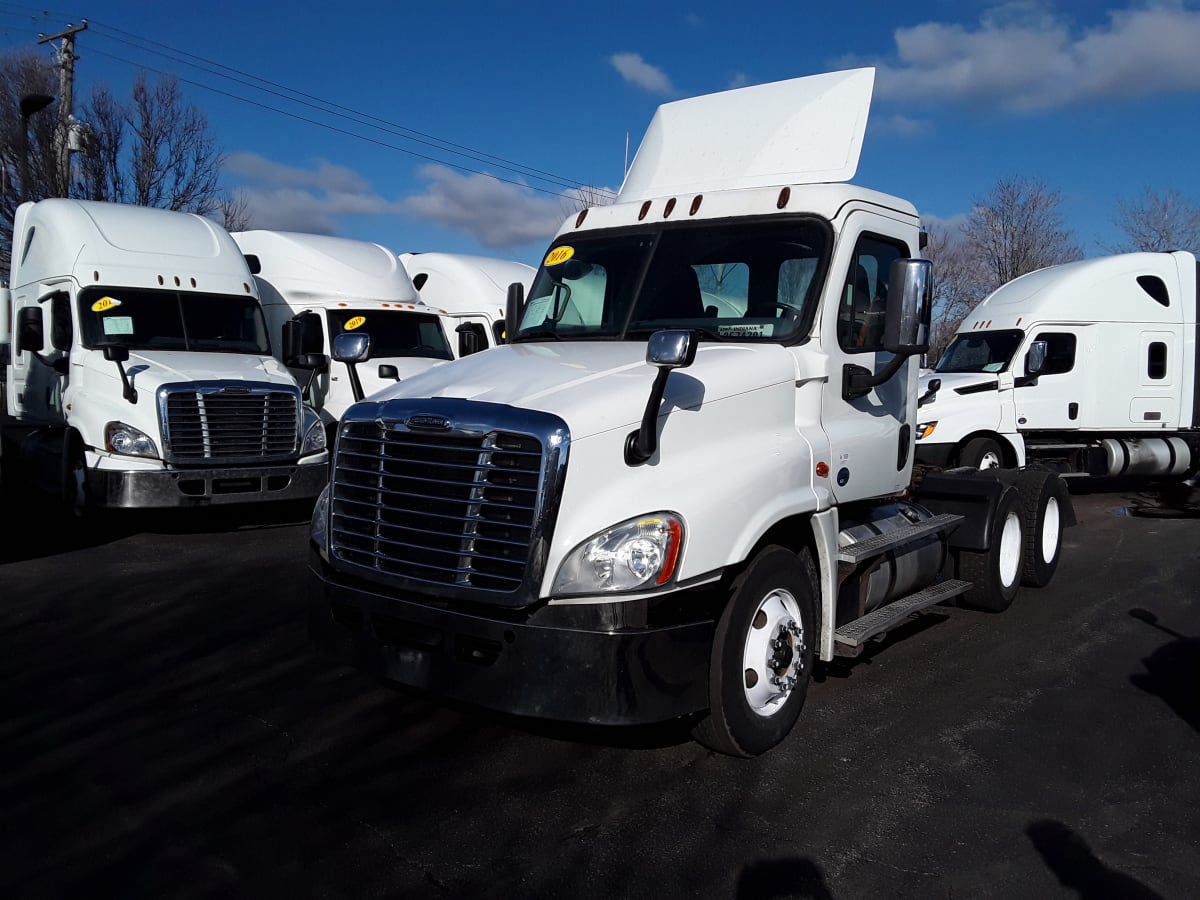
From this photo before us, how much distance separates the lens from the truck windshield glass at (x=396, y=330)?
43.6 ft

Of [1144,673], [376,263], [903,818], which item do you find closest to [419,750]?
[903,818]

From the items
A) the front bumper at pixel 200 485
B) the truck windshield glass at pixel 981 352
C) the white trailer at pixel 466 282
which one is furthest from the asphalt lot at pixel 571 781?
the white trailer at pixel 466 282

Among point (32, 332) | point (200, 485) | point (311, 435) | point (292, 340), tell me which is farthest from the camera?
point (292, 340)

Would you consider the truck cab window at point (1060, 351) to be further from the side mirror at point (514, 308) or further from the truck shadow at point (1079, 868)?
the truck shadow at point (1079, 868)

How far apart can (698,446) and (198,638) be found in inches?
154

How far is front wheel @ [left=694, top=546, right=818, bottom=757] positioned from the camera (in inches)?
170

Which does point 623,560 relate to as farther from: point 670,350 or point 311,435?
point 311,435

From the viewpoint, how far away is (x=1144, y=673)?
616cm

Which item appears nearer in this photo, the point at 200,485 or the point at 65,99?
the point at 200,485

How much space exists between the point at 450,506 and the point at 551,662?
788mm

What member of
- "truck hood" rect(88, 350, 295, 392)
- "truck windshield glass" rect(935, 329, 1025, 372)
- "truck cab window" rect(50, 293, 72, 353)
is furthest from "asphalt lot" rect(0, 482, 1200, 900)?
"truck windshield glass" rect(935, 329, 1025, 372)

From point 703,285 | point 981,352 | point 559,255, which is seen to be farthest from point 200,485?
point 981,352

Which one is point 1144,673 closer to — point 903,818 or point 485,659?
point 903,818

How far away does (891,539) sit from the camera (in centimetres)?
579
